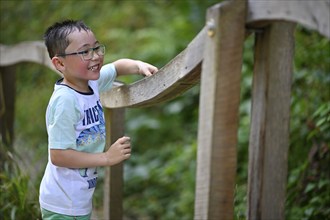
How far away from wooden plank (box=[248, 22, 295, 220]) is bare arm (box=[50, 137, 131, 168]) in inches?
25.0

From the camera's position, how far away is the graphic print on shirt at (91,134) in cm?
268

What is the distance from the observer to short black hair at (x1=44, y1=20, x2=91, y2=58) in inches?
107

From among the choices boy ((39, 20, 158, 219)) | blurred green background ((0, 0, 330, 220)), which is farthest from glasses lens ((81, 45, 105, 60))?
blurred green background ((0, 0, 330, 220))

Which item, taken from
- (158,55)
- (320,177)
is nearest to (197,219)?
(320,177)

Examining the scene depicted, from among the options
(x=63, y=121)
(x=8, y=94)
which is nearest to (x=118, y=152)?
(x=63, y=121)

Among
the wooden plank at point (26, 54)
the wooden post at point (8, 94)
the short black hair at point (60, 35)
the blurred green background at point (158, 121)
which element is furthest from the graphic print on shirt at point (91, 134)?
the wooden post at point (8, 94)

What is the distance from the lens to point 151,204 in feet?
20.9

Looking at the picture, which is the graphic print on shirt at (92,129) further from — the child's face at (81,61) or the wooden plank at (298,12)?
the wooden plank at (298,12)

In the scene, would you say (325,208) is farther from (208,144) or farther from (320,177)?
(208,144)

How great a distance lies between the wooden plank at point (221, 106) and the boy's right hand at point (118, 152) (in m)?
0.62

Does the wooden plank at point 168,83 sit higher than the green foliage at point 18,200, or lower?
higher

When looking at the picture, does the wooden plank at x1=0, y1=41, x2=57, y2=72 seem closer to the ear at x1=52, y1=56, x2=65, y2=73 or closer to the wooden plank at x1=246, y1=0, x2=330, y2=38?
the ear at x1=52, y1=56, x2=65, y2=73

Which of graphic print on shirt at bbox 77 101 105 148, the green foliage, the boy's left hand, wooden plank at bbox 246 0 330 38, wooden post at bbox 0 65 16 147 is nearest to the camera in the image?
wooden plank at bbox 246 0 330 38

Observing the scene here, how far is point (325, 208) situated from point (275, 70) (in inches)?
70.6
